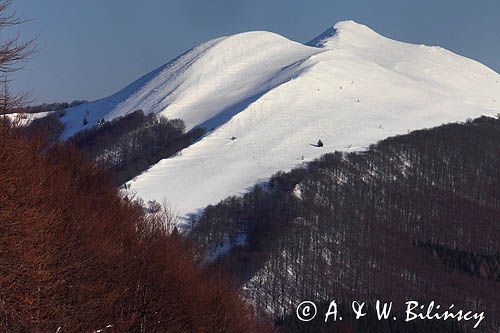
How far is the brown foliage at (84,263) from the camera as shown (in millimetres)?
13680

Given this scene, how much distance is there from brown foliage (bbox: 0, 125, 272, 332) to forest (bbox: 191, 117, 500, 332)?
103 feet

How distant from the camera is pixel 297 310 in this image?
214ft

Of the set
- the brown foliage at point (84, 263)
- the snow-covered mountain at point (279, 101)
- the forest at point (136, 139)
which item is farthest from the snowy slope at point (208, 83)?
the brown foliage at point (84, 263)

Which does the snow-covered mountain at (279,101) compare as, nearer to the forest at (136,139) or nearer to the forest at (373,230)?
the forest at (136,139)

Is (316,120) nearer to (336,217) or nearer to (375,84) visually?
(375,84)

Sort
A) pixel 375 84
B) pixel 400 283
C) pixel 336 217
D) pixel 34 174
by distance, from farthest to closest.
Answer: pixel 375 84 → pixel 336 217 → pixel 400 283 → pixel 34 174

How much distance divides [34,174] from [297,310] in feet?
165

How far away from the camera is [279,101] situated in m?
137

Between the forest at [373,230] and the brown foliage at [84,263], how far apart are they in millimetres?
31506

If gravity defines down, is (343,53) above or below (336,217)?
above

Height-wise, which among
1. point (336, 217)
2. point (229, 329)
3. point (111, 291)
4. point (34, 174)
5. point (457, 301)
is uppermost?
point (34, 174)

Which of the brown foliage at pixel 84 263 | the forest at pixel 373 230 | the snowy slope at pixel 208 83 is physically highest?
the snowy slope at pixel 208 83

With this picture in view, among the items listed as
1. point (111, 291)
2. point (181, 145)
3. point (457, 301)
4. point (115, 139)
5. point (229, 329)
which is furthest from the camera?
point (115, 139)

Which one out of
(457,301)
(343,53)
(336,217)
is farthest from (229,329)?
(343,53)
